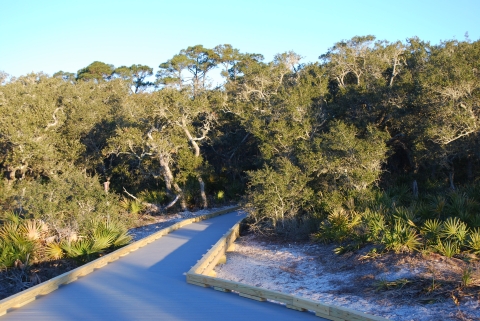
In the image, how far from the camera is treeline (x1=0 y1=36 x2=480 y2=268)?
14.3 metres

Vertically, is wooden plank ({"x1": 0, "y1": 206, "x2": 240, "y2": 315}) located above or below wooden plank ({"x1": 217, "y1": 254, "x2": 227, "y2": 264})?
above

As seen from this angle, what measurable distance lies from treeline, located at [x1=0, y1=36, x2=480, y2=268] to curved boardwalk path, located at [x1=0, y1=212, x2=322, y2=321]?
15.4 feet

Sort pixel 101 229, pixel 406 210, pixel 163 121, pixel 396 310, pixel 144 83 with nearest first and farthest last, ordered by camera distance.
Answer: pixel 396 310, pixel 406 210, pixel 101 229, pixel 163 121, pixel 144 83

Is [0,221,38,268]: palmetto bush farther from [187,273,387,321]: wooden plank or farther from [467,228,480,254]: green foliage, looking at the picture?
[467,228,480,254]: green foliage

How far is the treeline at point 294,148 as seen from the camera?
14312 mm

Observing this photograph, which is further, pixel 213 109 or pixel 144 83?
pixel 144 83

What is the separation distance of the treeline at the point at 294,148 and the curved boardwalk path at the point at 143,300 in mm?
4701

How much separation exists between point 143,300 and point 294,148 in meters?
12.0

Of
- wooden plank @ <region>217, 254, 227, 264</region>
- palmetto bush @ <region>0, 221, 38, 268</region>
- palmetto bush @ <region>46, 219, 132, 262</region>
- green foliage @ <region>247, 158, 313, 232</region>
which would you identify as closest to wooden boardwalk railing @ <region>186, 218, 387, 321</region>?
wooden plank @ <region>217, 254, 227, 264</region>

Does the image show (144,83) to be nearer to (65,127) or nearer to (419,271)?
(65,127)

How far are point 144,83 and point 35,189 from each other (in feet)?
119

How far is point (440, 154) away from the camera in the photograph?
16641 millimetres

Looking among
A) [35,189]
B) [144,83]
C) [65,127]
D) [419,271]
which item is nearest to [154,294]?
[419,271]

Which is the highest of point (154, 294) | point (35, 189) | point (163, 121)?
point (163, 121)
